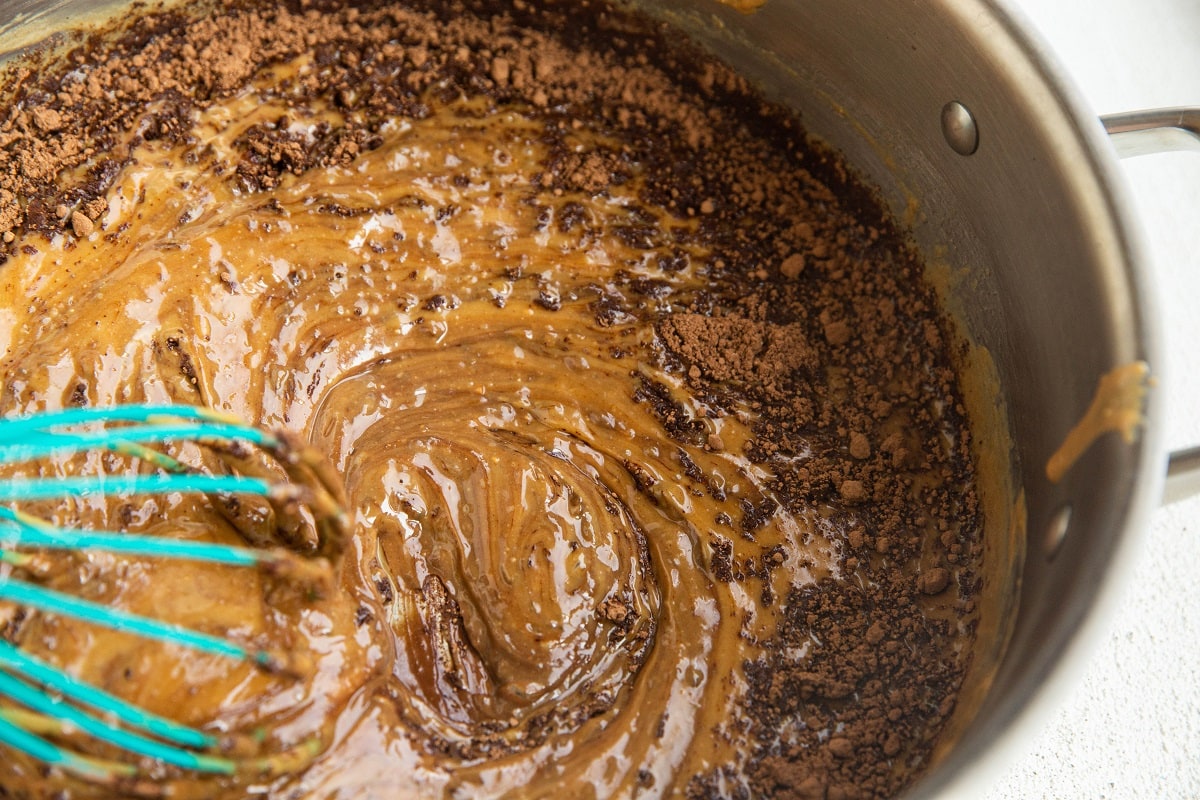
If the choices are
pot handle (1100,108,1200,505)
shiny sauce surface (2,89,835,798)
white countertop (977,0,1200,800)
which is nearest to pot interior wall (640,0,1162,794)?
pot handle (1100,108,1200,505)

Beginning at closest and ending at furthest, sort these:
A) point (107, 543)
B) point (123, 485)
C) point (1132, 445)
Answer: point (1132, 445) < point (107, 543) < point (123, 485)

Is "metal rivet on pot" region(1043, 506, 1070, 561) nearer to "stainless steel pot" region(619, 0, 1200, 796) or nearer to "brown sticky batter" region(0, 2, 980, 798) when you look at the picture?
"stainless steel pot" region(619, 0, 1200, 796)

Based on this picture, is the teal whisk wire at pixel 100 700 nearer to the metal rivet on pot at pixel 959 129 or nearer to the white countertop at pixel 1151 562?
the white countertop at pixel 1151 562

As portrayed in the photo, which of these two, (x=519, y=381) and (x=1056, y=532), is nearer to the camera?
(x=1056, y=532)

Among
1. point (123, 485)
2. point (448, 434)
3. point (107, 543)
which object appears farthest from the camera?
point (448, 434)

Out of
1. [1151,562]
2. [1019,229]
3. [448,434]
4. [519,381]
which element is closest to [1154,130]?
[1019,229]

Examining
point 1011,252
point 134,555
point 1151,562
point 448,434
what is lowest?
point 1151,562

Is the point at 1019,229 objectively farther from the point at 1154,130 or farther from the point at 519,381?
the point at 519,381

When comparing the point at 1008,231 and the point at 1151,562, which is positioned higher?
the point at 1008,231
